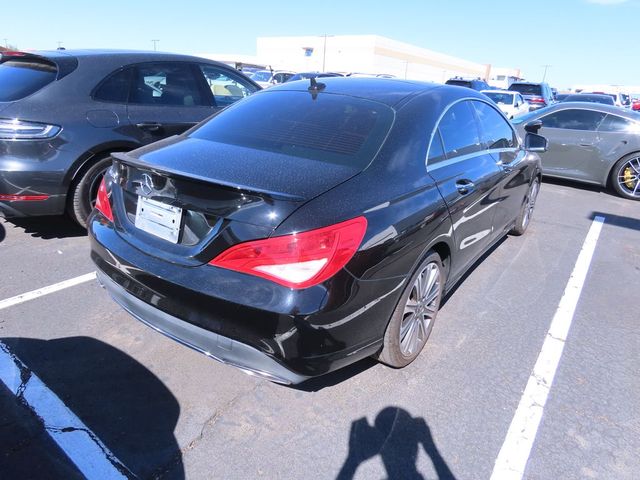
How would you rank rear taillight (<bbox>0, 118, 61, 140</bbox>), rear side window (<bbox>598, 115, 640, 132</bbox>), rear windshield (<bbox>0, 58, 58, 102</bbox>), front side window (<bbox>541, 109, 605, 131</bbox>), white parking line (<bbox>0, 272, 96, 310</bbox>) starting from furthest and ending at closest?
front side window (<bbox>541, 109, 605, 131</bbox>)
rear side window (<bbox>598, 115, 640, 132</bbox>)
rear windshield (<bbox>0, 58, 58, 102</bbox>)
rear taillight (<bbox>0, 118, 61, 140</bbox>)
white parking line (<bbox>0, 272, 96, 310</bbox>)

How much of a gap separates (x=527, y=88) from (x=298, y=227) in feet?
66.0

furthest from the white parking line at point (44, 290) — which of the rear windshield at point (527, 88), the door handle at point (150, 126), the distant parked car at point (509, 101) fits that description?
the rear windshield at point (527, 88)

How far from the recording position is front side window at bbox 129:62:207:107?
4.50 meters

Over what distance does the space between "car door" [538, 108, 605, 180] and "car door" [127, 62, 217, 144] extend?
613 centimetres

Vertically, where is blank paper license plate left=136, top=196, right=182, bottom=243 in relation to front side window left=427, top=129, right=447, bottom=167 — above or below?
below

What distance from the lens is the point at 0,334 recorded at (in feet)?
9.33

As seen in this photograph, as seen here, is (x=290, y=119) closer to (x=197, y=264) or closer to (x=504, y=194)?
(x=197, y=264)

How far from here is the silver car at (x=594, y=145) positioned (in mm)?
7676

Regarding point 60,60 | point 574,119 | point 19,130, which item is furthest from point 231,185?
point 574,119

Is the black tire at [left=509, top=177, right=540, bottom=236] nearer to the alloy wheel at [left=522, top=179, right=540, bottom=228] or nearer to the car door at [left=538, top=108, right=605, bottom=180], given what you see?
the alloy wheel at [left=522, top=179, right=540, bottom=228]

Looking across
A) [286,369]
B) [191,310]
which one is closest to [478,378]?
[286,369]

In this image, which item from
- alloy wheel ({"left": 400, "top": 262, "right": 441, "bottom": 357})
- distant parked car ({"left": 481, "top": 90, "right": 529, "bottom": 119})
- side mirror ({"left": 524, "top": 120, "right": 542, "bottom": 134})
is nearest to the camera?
alloy wheel ({"left": 400, "top": 262, "right": 441, "bottom": 357})

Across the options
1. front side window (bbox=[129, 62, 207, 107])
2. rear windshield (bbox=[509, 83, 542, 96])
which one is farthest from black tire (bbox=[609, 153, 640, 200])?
rear windshield (bbox=[509, 83, 542, 96])

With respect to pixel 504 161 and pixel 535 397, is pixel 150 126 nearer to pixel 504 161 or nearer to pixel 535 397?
pixel 504 161
